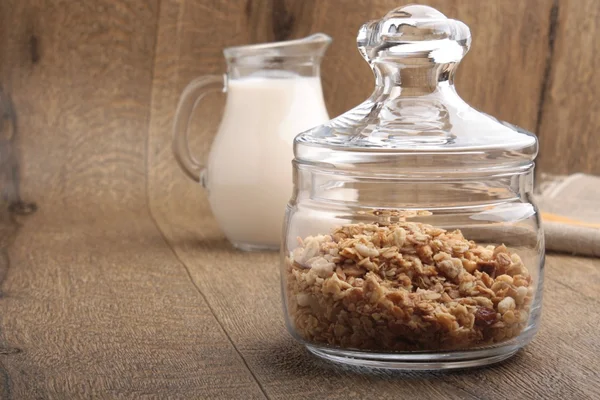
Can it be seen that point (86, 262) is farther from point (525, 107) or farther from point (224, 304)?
point (525, 107)

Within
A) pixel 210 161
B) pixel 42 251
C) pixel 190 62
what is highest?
pixel 190 62

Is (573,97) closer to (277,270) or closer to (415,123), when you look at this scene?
(277,270)

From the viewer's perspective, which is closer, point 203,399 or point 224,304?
point 203,399

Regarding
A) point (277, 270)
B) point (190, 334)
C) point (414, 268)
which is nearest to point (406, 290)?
point (414, 268)

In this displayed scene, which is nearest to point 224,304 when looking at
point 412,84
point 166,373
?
point 166,373

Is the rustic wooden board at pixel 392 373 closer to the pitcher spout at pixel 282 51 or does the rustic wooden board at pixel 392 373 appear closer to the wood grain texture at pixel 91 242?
the wood grain texture at pixel 91 242

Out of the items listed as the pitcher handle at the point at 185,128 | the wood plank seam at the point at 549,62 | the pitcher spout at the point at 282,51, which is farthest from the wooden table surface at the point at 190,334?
the wood plank seam at the point at 549,62
